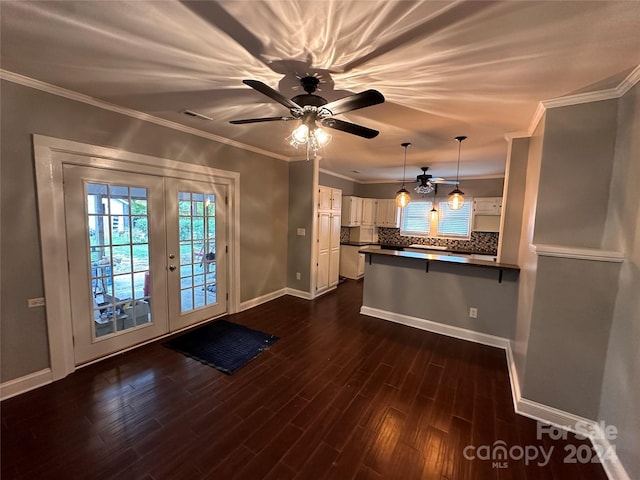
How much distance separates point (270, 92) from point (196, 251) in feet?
8.58

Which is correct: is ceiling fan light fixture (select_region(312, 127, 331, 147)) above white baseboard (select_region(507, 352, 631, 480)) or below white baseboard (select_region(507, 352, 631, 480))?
above

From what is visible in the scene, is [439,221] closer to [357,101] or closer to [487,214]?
[487,214]

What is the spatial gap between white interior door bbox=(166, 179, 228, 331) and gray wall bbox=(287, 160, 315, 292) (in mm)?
1402

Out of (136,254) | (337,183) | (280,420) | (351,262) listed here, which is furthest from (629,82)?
(351,262)

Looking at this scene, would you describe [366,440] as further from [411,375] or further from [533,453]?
[533,453]

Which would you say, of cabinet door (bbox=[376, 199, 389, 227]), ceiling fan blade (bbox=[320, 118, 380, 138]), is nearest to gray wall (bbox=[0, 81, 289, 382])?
ceiling fan blade (bbox=[320, 118, 380, 138])

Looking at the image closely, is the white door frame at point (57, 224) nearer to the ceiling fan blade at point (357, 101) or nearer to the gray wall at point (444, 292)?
the ceiling fan blade at point (357, 101)

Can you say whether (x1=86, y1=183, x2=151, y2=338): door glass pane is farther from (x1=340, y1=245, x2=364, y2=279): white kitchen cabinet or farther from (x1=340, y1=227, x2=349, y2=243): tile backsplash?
(x1=340, y1=227, x2=349, y2=243): tile backsplash

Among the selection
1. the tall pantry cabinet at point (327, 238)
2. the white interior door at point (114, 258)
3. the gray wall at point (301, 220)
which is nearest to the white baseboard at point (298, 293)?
the gray wall at point (301, 220)

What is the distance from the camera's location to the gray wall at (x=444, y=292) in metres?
3.27

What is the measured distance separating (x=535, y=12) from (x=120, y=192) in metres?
3.58

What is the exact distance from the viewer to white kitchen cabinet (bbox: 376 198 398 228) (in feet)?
23.0

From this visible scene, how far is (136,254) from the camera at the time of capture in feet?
9.63

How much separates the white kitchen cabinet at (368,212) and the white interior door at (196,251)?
13.3 ft
